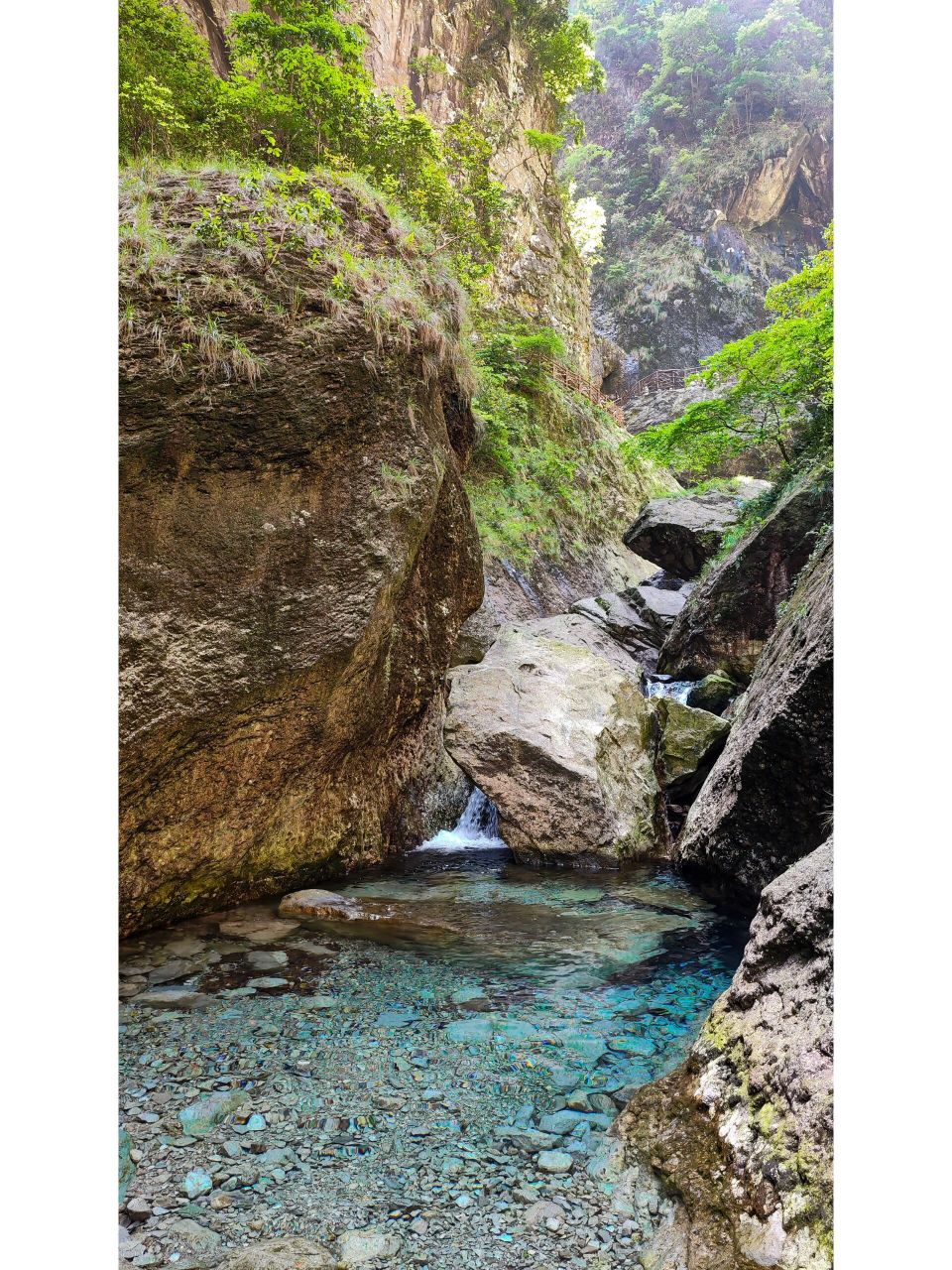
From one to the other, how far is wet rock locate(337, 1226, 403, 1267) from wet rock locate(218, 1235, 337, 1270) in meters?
0.04

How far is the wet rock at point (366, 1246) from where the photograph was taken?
2.03 meters

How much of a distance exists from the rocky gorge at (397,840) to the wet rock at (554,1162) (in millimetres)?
15

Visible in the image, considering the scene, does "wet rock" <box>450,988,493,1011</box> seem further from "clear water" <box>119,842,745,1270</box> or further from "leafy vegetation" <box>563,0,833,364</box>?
"leafy vegetation" <box>563,0,833,364</box>

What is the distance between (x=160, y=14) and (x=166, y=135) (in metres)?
1.53

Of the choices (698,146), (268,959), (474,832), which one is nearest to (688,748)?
(474,832)

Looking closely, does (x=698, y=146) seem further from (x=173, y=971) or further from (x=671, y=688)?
(x=173, y=971)

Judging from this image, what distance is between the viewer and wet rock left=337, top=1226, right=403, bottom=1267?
203 cm

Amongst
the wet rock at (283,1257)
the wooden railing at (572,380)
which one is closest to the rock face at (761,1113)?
the wet rock at (283,1257)

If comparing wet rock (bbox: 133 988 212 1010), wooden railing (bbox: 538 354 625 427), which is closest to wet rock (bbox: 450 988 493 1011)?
wet rock (bbox: 133 988 212 1010)

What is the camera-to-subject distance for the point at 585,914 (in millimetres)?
5160

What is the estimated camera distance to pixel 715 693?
9.05 m

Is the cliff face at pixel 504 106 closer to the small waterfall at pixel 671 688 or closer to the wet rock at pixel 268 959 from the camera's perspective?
the small waterfall at pixel 671 688
